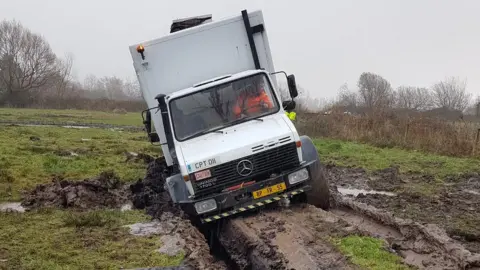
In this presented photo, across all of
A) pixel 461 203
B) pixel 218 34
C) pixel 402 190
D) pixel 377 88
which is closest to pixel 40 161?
pixel 218 34

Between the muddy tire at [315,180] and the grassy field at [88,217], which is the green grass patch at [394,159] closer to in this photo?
the grassy field at [88,217]

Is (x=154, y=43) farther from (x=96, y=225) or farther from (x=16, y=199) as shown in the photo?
(x=16, y=199)

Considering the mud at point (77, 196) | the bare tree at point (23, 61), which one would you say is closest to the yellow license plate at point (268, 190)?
the mud at point (77, 196)

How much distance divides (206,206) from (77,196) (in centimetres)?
450

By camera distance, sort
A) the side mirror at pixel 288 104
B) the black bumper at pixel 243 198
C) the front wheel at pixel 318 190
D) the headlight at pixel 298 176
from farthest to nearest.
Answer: the side mirror at pixel 288 104 < the front wheel at pixel 318 190 < the headlight at pixel 298 176 < the black bumper at pixel 243 198

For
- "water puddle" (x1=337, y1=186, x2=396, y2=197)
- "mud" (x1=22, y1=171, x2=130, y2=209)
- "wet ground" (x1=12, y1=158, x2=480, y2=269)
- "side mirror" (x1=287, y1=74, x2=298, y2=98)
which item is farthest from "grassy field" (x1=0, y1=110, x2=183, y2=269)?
"water puddle" (x1=337, y1=186, x2=396, y2=197)

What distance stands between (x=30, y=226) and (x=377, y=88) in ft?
174

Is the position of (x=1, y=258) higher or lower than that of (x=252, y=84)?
lower

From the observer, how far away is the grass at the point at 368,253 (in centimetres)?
573

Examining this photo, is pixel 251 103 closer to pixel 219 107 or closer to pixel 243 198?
pixel 219 107

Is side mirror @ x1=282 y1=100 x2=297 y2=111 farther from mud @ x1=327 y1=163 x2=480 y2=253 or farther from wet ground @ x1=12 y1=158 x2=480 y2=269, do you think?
mud @ x1=327 y1=163 x2=480 y2=253

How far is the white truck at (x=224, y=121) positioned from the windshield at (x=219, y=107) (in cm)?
2

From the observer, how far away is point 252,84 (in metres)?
9.39

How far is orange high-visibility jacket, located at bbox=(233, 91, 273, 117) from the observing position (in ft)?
30.2
